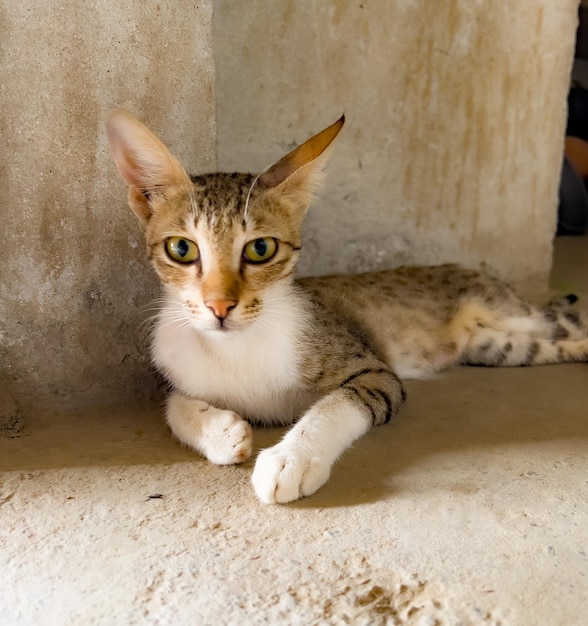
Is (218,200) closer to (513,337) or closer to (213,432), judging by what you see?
(213,432)

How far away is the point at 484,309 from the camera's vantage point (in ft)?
9.51

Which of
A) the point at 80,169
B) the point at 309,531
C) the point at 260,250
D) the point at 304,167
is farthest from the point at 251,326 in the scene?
the point at 80,169

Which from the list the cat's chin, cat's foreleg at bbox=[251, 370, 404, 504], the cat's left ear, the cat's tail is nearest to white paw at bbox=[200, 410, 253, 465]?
cat's foreleg at bbox=[251, 370, 404, 504]

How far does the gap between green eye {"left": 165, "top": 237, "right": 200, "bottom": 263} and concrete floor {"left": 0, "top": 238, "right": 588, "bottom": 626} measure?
57cm

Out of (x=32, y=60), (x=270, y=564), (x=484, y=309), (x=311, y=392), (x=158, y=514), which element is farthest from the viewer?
(x=484, y=309)

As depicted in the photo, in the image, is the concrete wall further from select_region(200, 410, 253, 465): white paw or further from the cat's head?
select_region(200, 410, 253, 465): white paw

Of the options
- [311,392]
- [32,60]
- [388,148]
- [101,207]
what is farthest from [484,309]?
[32,60]

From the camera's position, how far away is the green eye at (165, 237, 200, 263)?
1.95 metres

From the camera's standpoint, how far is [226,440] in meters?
1.89

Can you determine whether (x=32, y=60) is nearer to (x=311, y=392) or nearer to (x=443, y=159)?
(x=311, y=392)

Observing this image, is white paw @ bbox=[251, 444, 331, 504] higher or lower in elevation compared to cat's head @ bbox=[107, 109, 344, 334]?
lower

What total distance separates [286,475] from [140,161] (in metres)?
1.00

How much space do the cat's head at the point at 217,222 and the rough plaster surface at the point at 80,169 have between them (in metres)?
0.22

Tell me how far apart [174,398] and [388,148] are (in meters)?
1.63
